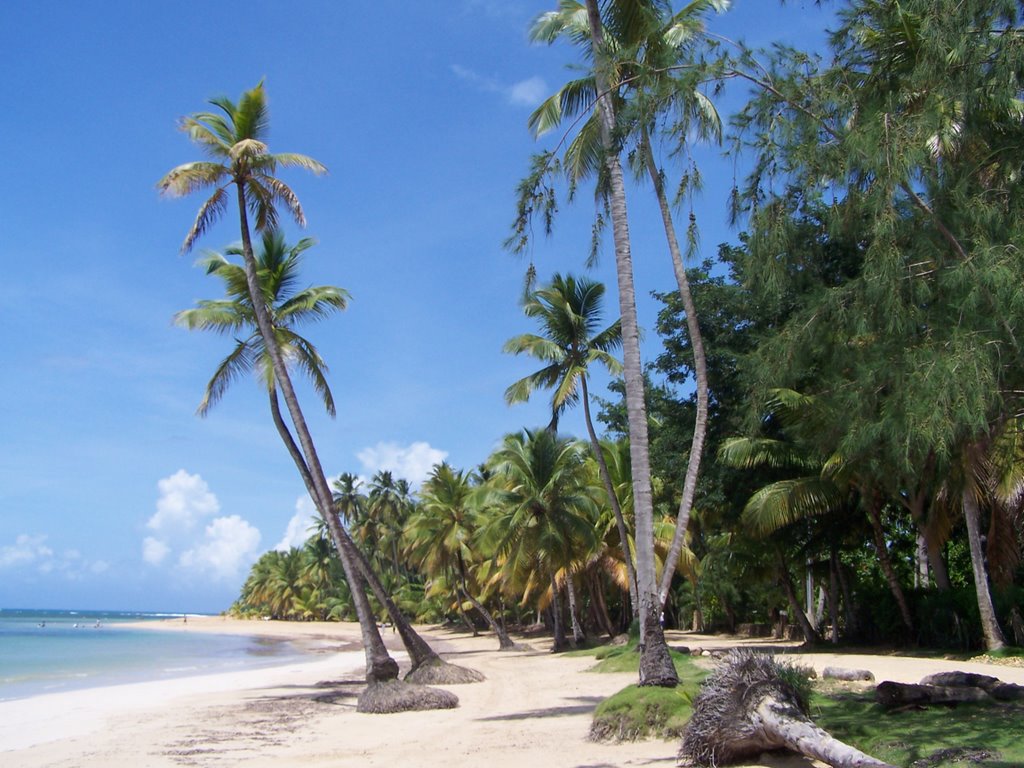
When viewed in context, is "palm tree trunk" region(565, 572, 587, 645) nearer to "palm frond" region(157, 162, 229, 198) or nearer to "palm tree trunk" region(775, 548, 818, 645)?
"palm tree trunk" region(775, 548, 818, 645)

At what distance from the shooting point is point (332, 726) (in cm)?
1343

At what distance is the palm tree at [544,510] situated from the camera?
91.8ft

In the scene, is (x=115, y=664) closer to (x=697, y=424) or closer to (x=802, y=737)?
(x=697, y=424)

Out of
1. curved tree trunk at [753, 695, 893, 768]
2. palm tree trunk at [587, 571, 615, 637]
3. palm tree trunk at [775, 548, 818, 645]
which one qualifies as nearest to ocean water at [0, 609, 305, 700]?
palm tree trunk at [587, 571, 615, 637]

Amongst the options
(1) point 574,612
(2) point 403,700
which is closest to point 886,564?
(2) point 403,700

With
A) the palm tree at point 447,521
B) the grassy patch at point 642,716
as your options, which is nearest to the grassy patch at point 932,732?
the grassy patch at point 642,716

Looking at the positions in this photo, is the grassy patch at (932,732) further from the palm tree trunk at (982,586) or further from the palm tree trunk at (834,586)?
the palm tree trunk at (834,586)

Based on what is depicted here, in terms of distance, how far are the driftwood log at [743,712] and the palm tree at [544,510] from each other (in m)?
19.6

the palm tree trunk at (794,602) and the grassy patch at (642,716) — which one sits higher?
the palm tree trunk at (794,602)

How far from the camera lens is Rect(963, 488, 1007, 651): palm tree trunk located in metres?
16.9

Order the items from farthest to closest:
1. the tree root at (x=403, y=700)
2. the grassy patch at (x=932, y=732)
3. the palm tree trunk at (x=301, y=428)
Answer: the palm tree trunk at (x=301, y=428), the tree root at (x=403, y=700), the grassy patch at (x=932, y=732)

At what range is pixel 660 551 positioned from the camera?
28.8m

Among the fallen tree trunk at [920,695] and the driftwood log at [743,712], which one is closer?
the driftwood log at [743,712]

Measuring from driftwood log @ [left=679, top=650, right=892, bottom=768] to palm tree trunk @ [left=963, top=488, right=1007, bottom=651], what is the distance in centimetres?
1080
